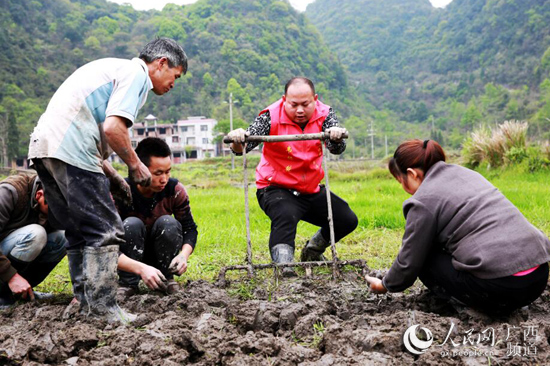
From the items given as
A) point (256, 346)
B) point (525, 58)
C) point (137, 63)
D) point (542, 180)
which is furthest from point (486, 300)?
point (525, 58)

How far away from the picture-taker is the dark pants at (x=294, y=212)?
381 centimetres

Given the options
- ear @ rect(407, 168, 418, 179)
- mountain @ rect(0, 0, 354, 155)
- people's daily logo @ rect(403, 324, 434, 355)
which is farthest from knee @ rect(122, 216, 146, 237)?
mountain @ rect(0, 0, 354, 155)

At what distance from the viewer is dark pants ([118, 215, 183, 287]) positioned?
3299mm

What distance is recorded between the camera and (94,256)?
8.63ft

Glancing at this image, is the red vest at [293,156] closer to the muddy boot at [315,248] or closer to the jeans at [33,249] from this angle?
the muddy boot at [315,248]

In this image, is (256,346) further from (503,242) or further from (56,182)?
(56,182)

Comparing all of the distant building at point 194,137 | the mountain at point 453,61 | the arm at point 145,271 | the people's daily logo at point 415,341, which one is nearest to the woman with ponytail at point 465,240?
the people's daily logo at point 415,341

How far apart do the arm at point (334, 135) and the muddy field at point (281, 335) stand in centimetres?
119

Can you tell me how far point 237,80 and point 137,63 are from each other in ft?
298

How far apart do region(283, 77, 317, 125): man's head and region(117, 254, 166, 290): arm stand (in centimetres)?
166

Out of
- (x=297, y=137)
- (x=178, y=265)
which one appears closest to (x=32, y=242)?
(x=178, y=265)

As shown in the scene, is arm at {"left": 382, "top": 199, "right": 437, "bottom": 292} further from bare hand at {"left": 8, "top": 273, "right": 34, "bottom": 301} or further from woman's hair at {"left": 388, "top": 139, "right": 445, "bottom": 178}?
bare hand at {"left": 8, "top": 273, "right": 34, "bottom": 301}

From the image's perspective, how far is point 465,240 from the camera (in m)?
2.39

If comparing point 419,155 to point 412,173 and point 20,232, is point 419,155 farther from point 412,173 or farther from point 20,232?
point 20,232
